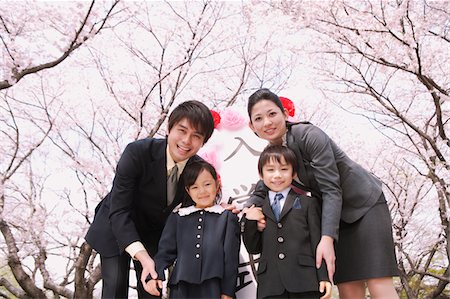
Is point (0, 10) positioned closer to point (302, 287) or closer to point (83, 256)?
point (83, 256)

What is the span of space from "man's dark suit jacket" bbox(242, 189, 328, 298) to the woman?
0.09 metres

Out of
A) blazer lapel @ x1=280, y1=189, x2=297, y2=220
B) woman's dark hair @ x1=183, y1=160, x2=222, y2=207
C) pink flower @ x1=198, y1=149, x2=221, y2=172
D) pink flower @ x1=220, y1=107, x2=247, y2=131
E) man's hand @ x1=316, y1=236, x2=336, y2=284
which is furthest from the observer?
pink flower @ x1=220, y1=107, x2=247, y2=131

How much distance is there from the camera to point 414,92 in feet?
29.9

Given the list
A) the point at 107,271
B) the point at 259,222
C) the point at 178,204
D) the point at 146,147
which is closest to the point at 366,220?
the point at 259,222

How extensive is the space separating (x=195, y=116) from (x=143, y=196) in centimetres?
59

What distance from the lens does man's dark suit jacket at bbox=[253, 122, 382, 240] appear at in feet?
7.73

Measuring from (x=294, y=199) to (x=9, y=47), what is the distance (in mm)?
5419

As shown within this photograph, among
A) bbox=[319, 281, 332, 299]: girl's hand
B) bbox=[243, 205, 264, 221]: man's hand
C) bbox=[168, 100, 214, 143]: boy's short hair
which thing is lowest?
bbox=[319, 281, 332, 299]: girl's hand

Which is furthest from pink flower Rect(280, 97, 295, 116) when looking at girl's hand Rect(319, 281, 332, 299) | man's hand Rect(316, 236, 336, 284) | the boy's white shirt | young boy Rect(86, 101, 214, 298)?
girl's hand Rect(319, 281, 332, 299)

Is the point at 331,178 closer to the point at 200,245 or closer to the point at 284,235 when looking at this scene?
the point at 284,235

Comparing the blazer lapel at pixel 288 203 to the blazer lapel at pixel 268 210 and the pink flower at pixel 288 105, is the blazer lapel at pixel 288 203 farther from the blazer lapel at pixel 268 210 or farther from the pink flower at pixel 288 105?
the pink flower at pixel 288 105

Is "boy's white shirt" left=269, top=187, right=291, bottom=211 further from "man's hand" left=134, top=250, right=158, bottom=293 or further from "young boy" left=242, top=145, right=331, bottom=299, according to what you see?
"man's hand" left=134, top=250, right=158, bottom=293

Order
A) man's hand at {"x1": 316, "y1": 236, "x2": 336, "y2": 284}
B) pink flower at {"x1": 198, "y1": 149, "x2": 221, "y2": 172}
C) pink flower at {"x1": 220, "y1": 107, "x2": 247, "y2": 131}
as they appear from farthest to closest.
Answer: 1. pink flower at {"x1": 220, "y1": 107, "x2": 247, "y2": 131}
2. pink flower at {"x1": 198, "y1": 149, "x2": 221, "y2": 172}
3. man's hand at {"x1": 316, "y1": 236, "x2": 336, "y2": 284}

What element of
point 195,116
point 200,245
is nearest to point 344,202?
point 200,245
